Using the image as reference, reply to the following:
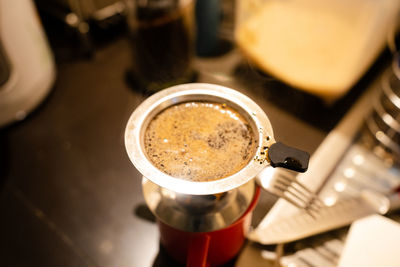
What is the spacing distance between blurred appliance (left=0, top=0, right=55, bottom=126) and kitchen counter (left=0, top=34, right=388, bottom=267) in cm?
4

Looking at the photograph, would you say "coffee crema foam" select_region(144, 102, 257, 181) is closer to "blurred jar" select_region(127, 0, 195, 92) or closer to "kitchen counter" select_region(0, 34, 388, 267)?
"kitchen counter" select_region(0, 34, 388, 267)

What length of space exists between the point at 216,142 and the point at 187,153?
39 millimetres

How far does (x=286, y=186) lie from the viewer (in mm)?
451

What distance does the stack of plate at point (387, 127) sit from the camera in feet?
2.51

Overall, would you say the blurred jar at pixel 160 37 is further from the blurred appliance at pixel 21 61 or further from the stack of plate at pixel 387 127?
the stack of plate at pixel 387 127

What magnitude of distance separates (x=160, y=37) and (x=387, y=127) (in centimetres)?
62

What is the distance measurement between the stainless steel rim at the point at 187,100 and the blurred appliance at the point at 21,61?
1.78ft

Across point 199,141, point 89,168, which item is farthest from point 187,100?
point 89,168

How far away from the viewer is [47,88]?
985 millimetres

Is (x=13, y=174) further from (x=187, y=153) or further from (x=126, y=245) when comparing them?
(x=187, y=153)

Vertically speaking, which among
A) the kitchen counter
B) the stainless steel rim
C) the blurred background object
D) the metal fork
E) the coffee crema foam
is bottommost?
the kitchen counter

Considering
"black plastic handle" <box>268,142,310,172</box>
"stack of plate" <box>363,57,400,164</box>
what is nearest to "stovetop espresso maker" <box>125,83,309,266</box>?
"black plastic handle" <box>268,142,310,172</box>

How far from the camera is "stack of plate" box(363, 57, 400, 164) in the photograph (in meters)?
0.77

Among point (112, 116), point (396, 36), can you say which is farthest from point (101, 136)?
point (396, 36)
